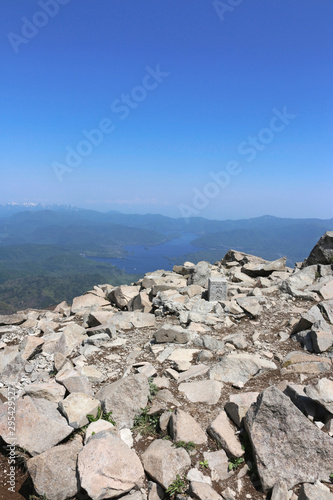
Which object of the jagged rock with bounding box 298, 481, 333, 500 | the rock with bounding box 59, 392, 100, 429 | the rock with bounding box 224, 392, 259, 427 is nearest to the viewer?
the jagged rock with bounding box 298, 481, 333, 500

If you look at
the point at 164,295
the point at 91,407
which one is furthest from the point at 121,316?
the point at 91,407

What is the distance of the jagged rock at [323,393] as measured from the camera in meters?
4.75

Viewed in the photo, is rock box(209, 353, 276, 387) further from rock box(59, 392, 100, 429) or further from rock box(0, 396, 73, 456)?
rock box(0, 396, 73, 456)

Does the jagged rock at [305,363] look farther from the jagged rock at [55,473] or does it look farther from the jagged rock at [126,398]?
the jagged rock at [55,473]

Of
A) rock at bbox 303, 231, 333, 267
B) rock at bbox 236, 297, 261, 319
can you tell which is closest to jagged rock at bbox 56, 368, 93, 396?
rock at bbox 236, 297, 261, 319

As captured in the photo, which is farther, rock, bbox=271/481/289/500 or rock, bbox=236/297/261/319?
rock, bbox=236/297/261/319

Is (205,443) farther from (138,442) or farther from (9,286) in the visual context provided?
(9,286)

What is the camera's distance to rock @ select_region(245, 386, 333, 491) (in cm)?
418

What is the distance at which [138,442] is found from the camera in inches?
202

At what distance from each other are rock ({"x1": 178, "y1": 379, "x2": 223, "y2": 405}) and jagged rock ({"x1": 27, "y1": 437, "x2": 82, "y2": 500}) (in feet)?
8.40

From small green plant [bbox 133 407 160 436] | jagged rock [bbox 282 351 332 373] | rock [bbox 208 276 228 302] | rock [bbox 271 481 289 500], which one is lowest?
small green plant [bbox 133 407 160 436]

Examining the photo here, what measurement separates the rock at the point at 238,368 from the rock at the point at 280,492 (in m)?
2.35

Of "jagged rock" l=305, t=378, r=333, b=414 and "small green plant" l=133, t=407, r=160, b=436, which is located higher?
"jagged rock" l=305, t=378, r=333, b=414

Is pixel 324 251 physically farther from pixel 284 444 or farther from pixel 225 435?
pixel 225 435
